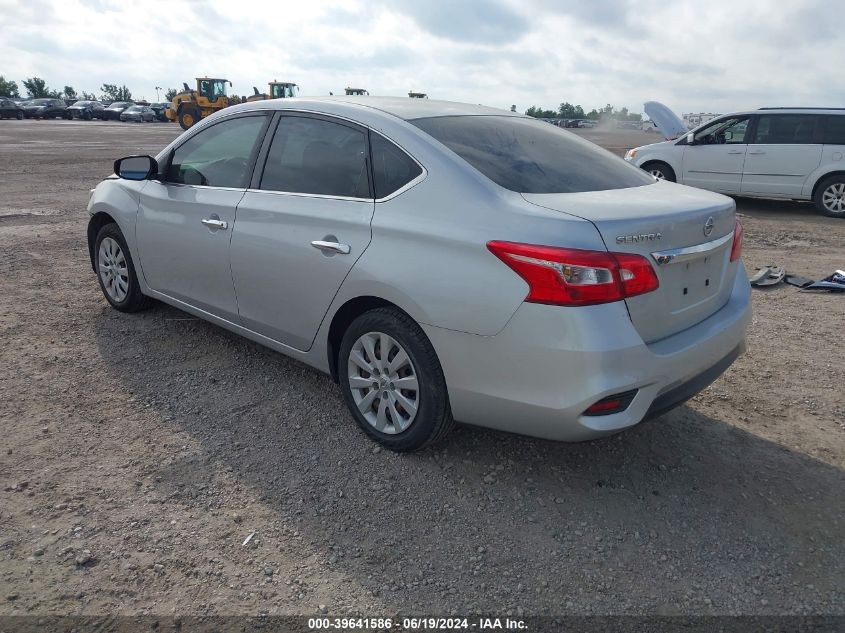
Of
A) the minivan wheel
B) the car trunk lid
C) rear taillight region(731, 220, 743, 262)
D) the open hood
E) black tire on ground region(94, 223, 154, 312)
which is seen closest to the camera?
the car trunk lid

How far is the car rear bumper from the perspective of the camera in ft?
8.63

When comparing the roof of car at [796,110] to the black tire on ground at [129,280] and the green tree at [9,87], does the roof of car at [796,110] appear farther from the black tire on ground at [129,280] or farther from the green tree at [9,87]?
the green tree at [9,87]

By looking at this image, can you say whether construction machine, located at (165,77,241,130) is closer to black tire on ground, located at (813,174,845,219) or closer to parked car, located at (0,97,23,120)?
parked car, located at (0,97,23,120)

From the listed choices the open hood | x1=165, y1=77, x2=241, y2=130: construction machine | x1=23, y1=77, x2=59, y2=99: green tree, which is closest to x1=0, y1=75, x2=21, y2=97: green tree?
x1=23, y1=77, x2=59, y2=99: green tree

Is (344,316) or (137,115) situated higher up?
(137,115)

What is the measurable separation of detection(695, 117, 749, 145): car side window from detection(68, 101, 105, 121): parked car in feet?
180

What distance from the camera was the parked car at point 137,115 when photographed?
178ft

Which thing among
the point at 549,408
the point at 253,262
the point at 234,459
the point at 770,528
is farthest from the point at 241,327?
the point at 770,528

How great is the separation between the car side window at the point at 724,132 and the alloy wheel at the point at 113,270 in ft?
33.6

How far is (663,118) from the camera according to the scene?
1606 cm

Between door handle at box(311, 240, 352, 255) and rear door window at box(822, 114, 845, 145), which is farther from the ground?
rear door window at box(822, 114, 845, 145)

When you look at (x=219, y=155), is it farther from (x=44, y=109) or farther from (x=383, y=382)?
(x=44, y=109)

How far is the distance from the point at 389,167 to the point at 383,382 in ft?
3.43

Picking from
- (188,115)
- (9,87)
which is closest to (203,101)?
(188,115)
